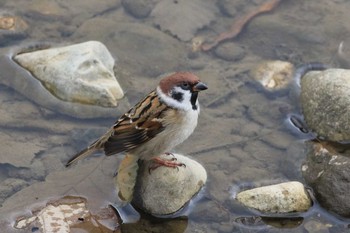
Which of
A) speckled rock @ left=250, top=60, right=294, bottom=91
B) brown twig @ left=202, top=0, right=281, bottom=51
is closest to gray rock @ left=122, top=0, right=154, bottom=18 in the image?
brown twig @ left=202, top=0, right=281, bottom=51

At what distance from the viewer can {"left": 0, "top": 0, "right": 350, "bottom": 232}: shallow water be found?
6.60 m

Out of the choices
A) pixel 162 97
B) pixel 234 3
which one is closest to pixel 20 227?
pixel 162 97

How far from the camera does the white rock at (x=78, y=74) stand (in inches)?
303

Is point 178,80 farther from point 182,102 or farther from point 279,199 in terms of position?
point 279,199

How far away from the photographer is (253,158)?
741 centimetres

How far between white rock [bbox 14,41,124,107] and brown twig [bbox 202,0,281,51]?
155 cm

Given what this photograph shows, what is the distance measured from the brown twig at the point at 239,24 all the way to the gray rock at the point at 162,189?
2.80 metres

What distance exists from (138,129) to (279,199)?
54.0 inches

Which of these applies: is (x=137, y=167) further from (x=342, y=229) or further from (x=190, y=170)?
(x=342, y=229)

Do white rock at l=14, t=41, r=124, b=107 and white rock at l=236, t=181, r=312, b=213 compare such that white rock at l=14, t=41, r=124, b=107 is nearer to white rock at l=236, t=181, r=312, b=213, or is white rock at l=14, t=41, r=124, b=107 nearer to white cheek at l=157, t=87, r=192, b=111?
white cheek at l=157, t=87, r=192, b=111

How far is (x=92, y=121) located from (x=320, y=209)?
2.51 m

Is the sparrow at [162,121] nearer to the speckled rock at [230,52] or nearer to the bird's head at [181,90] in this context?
the bird's head at [181,90]

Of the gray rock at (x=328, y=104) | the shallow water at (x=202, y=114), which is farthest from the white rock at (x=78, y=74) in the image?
the gray rock at (x=328, y=104)

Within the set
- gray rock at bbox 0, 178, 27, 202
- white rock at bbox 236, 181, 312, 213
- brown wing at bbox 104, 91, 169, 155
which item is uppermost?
brown wing at bbox 104, 91, 169, 155
